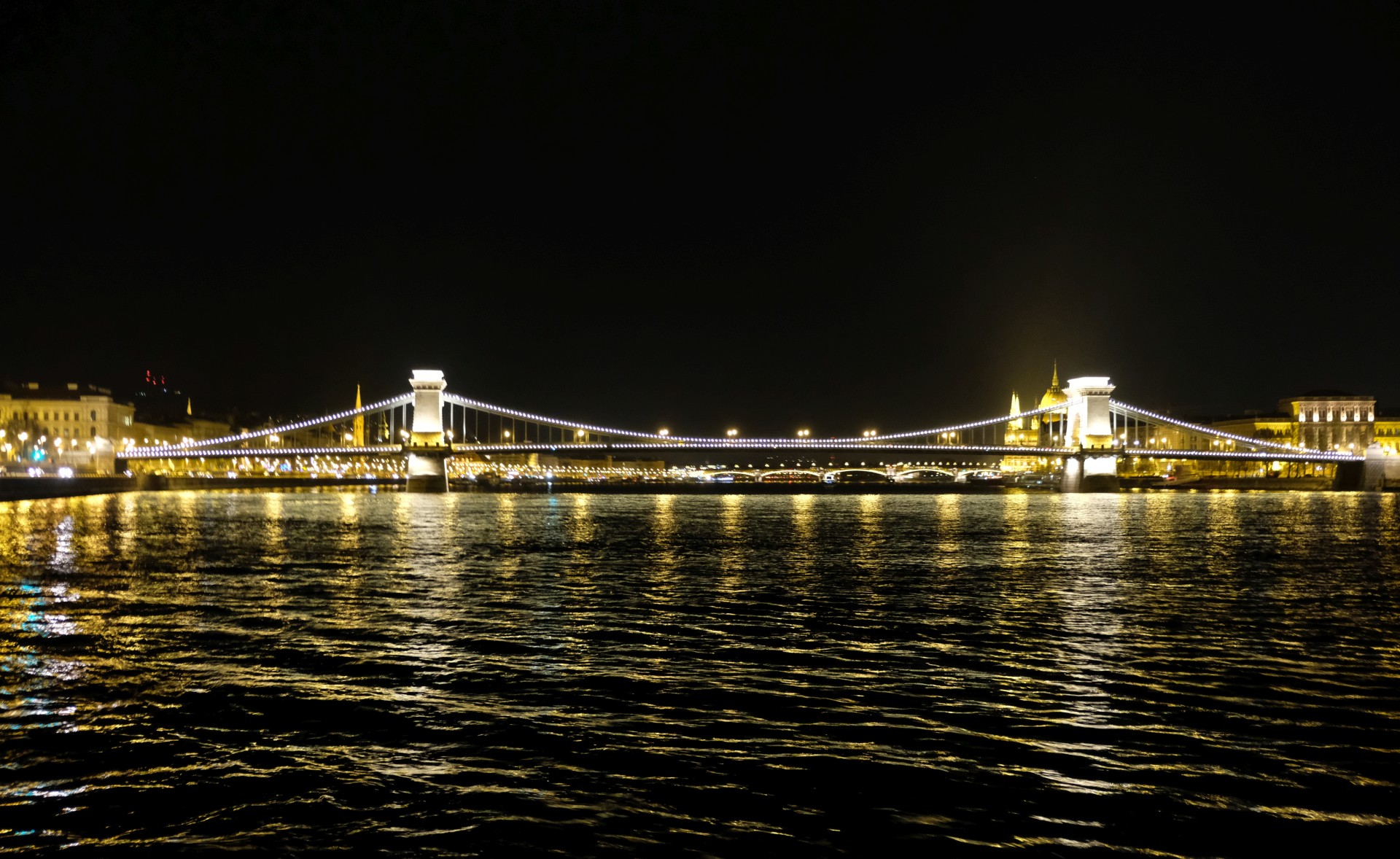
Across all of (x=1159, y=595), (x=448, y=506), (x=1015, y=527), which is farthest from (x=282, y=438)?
(x=1159, y=595)

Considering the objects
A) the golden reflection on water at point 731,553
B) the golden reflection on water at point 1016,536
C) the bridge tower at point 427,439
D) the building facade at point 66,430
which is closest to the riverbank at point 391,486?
the building facade at point 66,430

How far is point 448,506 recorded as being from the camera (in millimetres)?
56469

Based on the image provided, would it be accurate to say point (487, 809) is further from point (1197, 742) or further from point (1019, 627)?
point (1019, 627)

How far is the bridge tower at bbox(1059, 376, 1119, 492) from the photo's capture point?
286ft

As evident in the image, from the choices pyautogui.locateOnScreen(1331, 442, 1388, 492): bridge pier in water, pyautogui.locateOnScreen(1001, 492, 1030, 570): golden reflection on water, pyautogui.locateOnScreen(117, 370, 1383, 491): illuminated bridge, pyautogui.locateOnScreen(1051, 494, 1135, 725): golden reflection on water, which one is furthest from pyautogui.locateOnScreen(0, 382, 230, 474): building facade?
pyautogui.locateOnScreen(1331, 442, 1388, 492): bridge pier in water

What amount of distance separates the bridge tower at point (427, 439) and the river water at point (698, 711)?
6044cm

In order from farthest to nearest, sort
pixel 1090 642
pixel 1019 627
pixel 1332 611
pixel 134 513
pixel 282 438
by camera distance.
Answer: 1. pixel 282 438
2. pixel 134 513
3. pixel 1332 611
4. pixel 1019 627
5. pixel 1090 642

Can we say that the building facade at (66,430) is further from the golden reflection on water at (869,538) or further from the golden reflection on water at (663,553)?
the golden reflection on water at (869,538)

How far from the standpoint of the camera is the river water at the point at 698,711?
605 centimetres

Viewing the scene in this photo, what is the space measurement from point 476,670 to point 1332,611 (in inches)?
442

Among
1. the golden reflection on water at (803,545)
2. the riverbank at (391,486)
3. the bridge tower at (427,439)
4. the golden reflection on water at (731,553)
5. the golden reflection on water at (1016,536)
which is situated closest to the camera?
the golden reflection on water at (731,553)

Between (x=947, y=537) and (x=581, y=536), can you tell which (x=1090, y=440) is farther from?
(x=581, y=536)

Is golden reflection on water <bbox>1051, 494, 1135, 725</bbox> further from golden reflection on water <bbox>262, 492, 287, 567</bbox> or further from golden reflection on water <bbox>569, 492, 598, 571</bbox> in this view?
golden reflection on water <bbox>262, 492, 287, 567</bbox>

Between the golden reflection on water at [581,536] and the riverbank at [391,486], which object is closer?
the golden reflection on water at [581,536]
